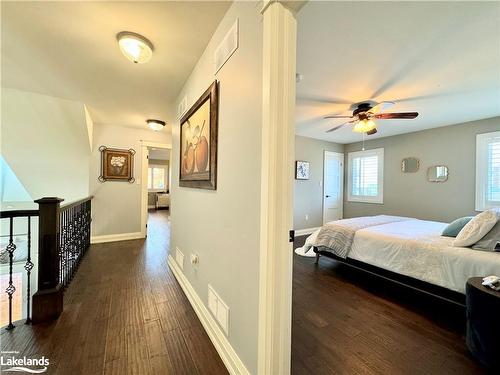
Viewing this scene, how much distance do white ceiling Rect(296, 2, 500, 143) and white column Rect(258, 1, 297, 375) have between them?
70cm

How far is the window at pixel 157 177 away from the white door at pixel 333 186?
309 inches

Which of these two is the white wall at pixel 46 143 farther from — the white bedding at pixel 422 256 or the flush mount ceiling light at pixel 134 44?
the white bedding at pixel 422 256

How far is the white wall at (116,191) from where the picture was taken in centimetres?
401

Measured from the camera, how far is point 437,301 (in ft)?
7.08

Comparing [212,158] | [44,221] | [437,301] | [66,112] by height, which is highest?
[66,112]

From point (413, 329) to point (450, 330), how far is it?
0.30m

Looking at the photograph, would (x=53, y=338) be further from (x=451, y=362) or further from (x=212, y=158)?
(x=451, y=362)

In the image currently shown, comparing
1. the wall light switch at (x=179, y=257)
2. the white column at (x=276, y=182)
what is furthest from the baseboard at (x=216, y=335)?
the white column at (x=276, y=182)

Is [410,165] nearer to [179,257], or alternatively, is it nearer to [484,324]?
[484,324]

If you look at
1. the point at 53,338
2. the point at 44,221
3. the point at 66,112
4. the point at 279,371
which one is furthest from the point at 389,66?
the point at 66,112

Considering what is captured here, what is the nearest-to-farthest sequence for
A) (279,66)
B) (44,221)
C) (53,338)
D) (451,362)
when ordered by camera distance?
(279,66), (451,362), (53,338), (44,221)

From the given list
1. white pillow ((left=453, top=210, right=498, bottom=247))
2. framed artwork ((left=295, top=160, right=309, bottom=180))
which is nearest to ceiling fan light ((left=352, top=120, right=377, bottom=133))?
white pillow ((left=453, top=210, right=498, bottom=247))

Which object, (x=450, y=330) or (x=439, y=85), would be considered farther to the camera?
(x=439, y=85)

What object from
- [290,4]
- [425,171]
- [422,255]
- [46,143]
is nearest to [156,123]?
[46,143]
